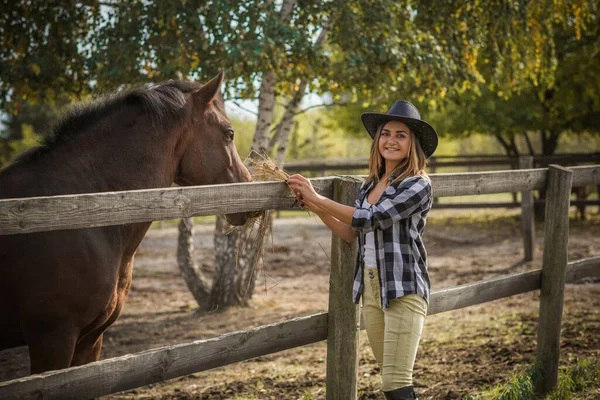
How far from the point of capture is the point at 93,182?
333 cm

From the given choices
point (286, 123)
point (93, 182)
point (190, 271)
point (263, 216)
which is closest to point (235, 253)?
point (190, 271)

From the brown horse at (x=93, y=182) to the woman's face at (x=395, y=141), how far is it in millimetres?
1065

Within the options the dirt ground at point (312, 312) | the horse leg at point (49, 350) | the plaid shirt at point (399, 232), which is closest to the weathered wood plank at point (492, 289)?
the dirt ground at point (312, 312)

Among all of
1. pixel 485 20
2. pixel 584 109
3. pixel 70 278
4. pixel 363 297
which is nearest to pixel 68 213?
pixel 70 278

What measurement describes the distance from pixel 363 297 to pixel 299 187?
627mm

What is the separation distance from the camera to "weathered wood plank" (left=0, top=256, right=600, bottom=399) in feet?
7.41

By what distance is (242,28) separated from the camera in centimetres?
620

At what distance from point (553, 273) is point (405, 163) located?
2108mm

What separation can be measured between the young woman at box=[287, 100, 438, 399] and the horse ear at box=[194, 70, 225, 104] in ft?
3.27

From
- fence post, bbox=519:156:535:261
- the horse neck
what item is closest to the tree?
the horse neck

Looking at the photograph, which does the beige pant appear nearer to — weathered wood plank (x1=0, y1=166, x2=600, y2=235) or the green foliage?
weathered wood plank (x1=0, y1=166, x2=600, y2=235)

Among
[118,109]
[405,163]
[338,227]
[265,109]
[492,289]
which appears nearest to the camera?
[405,163]

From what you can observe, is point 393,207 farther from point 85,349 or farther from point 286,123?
point 286,123

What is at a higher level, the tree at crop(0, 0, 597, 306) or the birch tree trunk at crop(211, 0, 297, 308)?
the tree at crop(0, 0, 597, 306)
